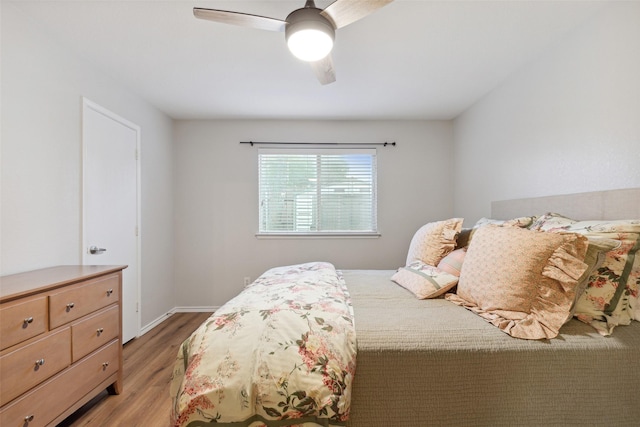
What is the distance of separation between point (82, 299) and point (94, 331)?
248 mm

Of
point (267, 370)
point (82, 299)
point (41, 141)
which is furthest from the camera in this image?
point (41, 141)

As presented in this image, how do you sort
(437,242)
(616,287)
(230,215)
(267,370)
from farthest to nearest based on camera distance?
(230,215)
(437,242)
(616,287)
(267,370)

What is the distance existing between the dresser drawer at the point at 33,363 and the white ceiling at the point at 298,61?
6.26ft

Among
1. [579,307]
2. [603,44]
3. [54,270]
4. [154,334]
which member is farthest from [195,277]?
[603,44]

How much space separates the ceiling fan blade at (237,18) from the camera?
138 cm

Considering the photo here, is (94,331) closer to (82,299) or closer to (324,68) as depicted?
(82,299)

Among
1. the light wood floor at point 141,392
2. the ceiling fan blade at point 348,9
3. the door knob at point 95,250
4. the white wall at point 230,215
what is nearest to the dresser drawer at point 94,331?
the light wood floor at point 141,392

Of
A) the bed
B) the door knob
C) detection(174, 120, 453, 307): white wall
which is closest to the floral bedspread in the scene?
the bed

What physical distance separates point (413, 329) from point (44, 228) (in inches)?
93.8

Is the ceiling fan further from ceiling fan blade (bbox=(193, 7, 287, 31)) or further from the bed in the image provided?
the bed

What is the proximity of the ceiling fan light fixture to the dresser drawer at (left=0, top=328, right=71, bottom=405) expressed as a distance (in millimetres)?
1989

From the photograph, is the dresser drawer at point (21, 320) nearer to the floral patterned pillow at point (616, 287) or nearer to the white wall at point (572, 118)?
the floral patterned pillow at point (616, 287)

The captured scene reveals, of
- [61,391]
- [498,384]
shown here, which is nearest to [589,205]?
[498,384]

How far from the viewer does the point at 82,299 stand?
167cm
